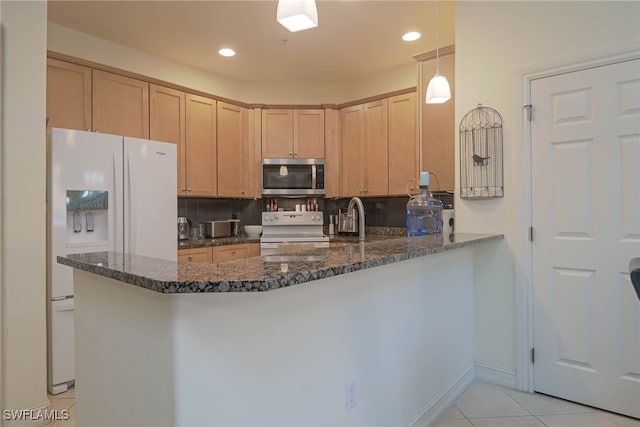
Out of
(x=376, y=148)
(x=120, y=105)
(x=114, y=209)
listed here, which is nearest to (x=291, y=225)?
(x=376, y=148)

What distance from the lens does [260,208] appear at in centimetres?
475

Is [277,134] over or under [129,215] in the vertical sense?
over

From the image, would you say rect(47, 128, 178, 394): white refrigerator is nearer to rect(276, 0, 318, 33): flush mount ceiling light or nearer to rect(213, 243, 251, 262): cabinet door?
rect(213, 243, 251, 262): cabinet door

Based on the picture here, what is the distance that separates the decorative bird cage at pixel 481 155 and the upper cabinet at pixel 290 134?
209 centimetres

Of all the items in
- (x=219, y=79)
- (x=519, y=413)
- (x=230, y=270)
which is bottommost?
(x=519, y=413)

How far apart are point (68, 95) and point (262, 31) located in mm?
1644

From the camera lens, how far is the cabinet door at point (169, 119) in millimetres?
3609

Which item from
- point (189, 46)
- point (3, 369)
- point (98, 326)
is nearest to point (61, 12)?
point (189, 46)

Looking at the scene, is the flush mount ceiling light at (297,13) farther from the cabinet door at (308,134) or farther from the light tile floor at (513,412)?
the cabinet door at (308,134)

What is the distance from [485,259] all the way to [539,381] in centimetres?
78

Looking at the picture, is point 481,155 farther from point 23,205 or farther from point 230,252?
point 23,205

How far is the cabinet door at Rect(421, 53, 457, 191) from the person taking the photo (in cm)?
304

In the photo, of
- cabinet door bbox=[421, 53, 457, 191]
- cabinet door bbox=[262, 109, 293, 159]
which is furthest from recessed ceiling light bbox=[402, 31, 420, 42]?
cabinet door bbox=[262, 109, 293, 159]

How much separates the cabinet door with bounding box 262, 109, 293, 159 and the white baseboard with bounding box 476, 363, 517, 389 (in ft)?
9.44
